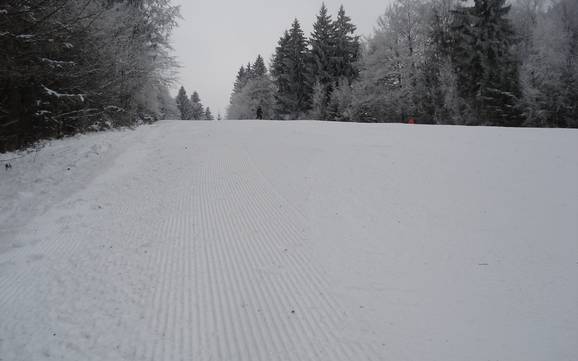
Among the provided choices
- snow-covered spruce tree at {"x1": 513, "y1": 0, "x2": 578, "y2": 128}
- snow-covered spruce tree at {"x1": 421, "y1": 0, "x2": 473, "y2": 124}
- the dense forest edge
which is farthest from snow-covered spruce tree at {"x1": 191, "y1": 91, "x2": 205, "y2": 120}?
snow-covered spruce tree at {"x1": 513, "y1": 0, "x2": 578, "y2": 128}

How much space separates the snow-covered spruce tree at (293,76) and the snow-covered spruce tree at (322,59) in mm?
1519

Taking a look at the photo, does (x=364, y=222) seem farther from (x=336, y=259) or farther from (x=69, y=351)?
(x=69, y=351)

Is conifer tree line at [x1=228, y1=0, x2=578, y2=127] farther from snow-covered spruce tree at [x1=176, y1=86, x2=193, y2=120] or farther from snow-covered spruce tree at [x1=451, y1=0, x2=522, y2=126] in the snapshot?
snow-covered spruce tree at [x1=176, y1=86, x2=193, y2=120]

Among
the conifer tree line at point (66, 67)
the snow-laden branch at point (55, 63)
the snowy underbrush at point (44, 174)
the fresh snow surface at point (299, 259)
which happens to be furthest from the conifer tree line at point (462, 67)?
the snow-laden branch at point (55, 63)

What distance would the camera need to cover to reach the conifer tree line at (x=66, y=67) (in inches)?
245

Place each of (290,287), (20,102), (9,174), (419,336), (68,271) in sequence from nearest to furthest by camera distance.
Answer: (419,336) → (290,287) → (68,271) → (9,174) → (20,102)

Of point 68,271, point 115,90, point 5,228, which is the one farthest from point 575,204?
point 115,90

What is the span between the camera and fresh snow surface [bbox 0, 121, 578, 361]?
103 inches

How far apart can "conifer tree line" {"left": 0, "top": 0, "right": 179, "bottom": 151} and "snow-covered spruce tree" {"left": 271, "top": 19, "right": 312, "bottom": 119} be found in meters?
24.5

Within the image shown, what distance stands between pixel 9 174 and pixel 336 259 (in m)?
8.27

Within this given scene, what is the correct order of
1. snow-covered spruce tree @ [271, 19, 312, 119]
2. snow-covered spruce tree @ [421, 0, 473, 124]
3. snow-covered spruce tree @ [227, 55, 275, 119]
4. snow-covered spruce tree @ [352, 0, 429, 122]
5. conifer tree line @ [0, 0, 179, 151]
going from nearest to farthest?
conifer tree line @ [0, 0, 179, 151] < snow-covered spruce tree @ [421, 0, 473, 124] < snow-covered spruce tree @ [352, 0, 429, 122] < snow-covered spruce tree @ [271, 19, 312, 119] < snow-covered spruce tree @ [227, 55, 275, 119]

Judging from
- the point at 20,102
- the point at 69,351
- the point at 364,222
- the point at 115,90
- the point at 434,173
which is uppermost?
the point at 115,90

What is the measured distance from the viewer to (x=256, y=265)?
3.82m

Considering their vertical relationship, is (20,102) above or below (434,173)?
above
